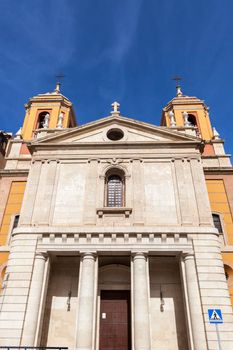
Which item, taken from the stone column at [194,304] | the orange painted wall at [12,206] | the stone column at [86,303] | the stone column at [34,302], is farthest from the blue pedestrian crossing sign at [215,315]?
the orange painted wall at [12,206]

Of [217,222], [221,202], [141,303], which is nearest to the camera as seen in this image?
[141,303]

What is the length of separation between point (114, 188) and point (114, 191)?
218 millimetres

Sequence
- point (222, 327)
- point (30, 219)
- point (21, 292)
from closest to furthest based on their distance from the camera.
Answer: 1. point (222, 327)
2. point (21, 292)
3. point (30, 219)

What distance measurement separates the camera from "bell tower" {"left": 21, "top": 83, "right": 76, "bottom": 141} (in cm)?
2631

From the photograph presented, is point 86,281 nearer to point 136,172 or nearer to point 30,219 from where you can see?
point 30,219

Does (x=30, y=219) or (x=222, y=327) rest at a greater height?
(x=30, y=219)

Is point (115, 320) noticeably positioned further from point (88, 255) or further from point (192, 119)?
point (192, 119)

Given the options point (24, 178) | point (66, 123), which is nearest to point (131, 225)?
point (24, 178)

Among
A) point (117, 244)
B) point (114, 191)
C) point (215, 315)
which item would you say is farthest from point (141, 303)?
point (114, 191)

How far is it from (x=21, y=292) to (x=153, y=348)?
20.9 feet

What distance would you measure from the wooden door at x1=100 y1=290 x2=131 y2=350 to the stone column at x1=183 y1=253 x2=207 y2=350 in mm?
3275

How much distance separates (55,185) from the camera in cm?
1661

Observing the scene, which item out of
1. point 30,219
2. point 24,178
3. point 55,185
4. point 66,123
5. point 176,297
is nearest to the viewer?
point 176,297

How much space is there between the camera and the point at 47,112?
2783 centimetres
